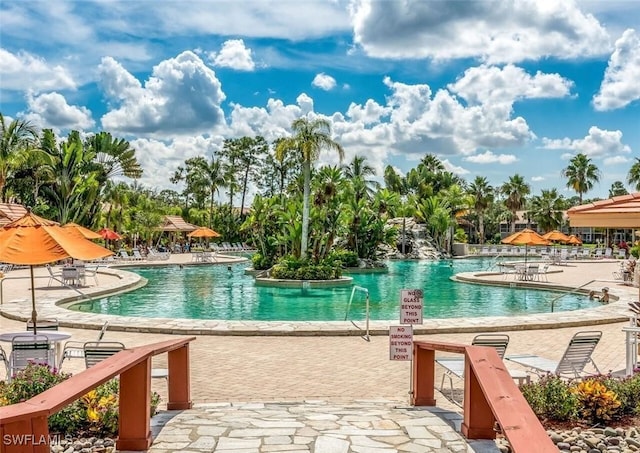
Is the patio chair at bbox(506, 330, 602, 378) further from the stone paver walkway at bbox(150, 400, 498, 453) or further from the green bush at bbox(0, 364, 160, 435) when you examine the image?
the green bush at bbox(0, 364, 160, 435)

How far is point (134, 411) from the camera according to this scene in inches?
A: 177

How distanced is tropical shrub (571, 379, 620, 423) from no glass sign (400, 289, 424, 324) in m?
2.35

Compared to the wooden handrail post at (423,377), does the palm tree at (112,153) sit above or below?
above

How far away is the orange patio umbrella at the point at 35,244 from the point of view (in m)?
7.93

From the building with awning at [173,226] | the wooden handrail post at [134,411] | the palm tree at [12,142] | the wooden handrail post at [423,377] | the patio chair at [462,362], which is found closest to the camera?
the wooden handrail post at [134,411]

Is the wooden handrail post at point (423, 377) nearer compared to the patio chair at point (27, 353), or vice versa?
the wooden handrail post at point (423, 377)

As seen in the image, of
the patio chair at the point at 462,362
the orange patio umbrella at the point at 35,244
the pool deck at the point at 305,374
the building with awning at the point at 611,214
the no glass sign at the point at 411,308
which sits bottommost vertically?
the pool deck at the point at 305,374

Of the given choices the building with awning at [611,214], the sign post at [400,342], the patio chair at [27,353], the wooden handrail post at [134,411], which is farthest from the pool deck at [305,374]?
the building with awning at [611,214]

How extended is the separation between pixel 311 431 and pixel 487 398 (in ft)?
5.91

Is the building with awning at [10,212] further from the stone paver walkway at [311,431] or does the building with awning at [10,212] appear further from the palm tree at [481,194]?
the palm tree at [481,194]

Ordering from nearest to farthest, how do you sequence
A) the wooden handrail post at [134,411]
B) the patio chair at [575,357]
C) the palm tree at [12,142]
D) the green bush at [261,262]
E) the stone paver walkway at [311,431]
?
the wooden handrail post at [134,411]
the stone paver walkway at [311,431]
the patio chair at [575,357]
the green bush at [261,262]
the palm tree at [12,142]

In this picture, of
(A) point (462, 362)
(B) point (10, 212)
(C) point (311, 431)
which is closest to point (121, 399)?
(C) point (311, 431)

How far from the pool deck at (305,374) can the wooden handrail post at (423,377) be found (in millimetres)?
222

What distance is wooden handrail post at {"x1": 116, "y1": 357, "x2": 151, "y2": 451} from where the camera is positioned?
448cm
